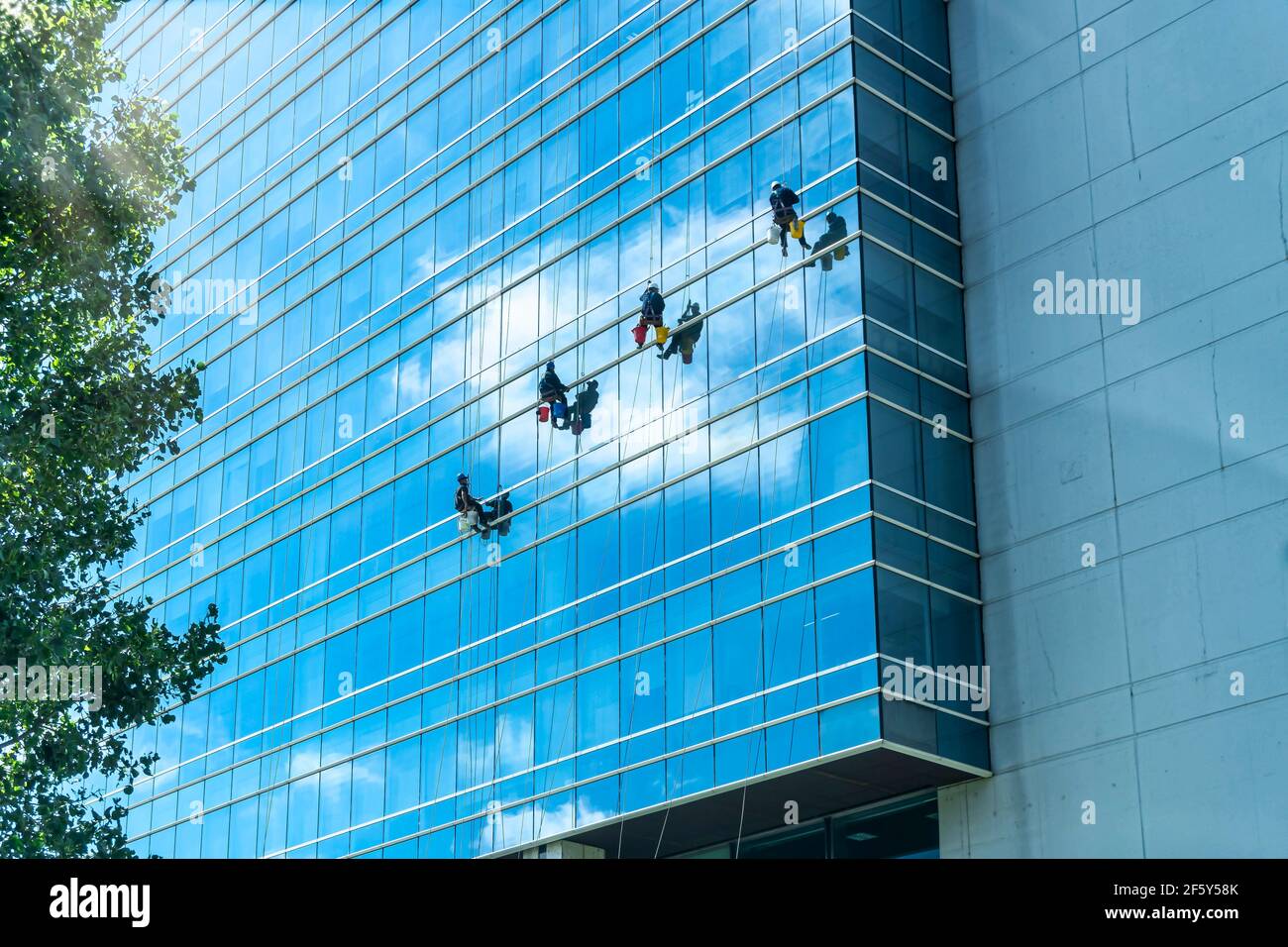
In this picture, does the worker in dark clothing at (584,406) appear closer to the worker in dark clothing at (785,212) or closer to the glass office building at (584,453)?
the glass office building at (584,453)

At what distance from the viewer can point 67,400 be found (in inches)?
951

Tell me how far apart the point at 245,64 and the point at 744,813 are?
33812 millimetres

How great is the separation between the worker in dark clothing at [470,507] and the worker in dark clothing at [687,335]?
239 inches

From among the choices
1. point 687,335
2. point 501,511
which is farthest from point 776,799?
point 501,511

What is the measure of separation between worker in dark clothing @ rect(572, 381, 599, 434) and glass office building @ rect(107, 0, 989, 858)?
0.14 metres


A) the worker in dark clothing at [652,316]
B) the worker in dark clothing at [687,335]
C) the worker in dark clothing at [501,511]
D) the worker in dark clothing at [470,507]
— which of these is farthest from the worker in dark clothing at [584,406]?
the worker in dark clothing at [470,507]

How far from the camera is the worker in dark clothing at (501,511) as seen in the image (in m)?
37.3

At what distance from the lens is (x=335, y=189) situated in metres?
47.9

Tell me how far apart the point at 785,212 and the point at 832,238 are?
102 centimetres

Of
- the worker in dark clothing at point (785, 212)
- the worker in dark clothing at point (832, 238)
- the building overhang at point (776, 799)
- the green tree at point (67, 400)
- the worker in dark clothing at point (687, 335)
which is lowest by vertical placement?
the building overhang at point (776, 799)

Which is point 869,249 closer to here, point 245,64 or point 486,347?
point 486,347

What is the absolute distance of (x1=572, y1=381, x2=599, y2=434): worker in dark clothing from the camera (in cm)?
3606
